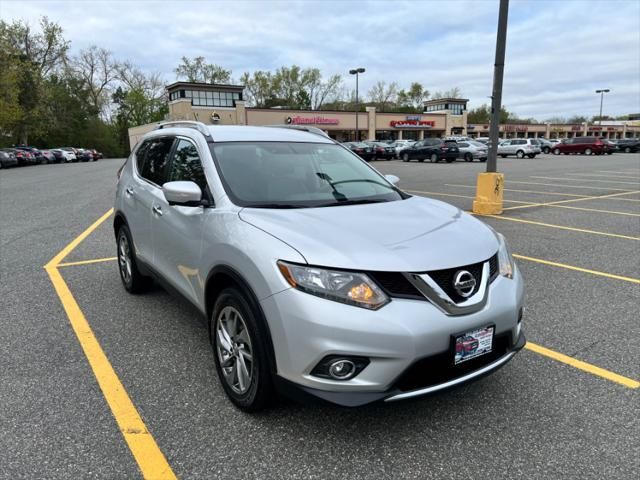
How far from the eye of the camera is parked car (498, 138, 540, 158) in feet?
128

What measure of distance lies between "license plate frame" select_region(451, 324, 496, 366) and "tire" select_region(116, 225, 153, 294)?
349 centimetres

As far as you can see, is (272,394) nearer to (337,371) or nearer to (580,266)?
(337,371)

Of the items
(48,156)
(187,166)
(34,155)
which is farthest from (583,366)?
(48,156)

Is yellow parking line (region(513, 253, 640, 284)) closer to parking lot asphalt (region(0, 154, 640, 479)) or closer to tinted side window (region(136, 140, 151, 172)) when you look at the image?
Result: parking lot asphalt (region(0, 154, 640, 479))

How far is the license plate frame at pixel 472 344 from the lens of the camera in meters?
2.47

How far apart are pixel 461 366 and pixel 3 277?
5.69 m

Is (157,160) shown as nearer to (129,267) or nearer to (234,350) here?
(129,267)

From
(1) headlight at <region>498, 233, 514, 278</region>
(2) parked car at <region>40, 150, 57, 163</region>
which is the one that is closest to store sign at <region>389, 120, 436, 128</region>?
(2) parked car at <region>40, 150, 57, 163</region>

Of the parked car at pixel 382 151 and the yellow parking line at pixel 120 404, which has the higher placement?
the parked car at pixel 382 151

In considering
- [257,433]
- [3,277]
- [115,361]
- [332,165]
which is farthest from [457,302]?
[3,277]

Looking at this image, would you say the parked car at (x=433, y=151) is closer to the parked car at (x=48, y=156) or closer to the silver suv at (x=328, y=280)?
the silver suv at (x=328, y=280)

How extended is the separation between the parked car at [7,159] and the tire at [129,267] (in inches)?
1581

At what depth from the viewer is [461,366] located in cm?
256

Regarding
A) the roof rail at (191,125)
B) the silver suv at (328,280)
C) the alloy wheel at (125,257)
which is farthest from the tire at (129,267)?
the silver suv at (328,280)
